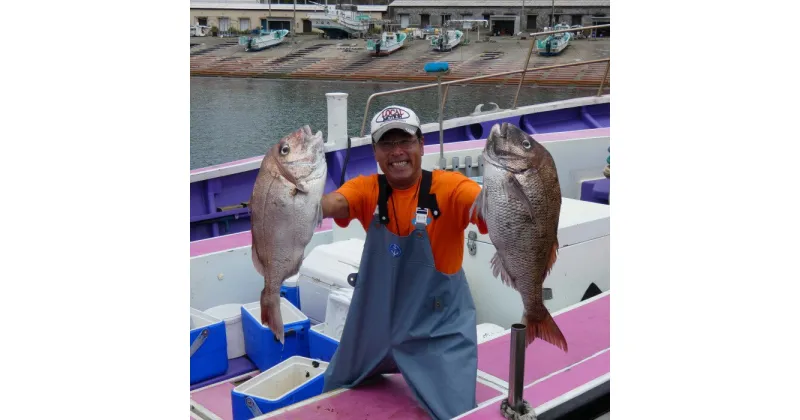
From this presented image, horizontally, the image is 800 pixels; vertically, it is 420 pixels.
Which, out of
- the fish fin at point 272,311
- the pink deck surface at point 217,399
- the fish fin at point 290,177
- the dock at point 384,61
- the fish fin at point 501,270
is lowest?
the pink deck surface at point 217,399

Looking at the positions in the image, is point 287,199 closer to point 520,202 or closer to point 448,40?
point 520,202

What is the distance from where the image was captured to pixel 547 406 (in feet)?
9.78

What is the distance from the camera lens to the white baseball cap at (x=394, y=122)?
9.02 ft

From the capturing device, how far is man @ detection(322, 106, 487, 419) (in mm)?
2807

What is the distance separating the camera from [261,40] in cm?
5516

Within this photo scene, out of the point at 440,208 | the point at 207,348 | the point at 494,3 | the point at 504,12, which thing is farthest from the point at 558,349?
the point at 494,3

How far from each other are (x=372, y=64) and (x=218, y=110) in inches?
812

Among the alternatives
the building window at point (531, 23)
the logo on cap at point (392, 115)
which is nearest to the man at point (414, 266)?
the logo on cap at point (392, 115)

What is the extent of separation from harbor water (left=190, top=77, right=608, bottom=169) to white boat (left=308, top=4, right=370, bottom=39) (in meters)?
16.3

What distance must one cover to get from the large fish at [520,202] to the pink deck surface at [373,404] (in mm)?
929

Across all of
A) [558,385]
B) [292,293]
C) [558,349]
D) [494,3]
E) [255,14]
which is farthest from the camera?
[255,14]

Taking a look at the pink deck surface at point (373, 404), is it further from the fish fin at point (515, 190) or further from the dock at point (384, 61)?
the dock at point (384, 61)

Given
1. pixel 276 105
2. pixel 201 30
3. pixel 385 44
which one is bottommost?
pixel 276 105

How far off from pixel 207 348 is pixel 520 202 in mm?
2844
